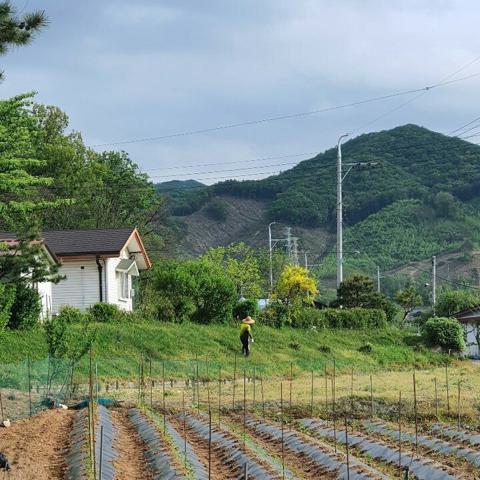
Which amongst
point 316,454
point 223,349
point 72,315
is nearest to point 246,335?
point 223,349

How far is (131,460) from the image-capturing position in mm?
11438

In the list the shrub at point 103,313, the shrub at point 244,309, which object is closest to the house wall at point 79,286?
the shrub at point 103,313

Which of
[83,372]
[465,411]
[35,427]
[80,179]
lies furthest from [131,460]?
[80,179]

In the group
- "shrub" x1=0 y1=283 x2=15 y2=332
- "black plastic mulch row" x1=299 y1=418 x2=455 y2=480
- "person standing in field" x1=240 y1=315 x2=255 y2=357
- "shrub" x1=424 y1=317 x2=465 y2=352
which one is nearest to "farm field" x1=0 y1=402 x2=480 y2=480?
"black plastic mulch row" x1=299 y1=418 x2=455 y2=480

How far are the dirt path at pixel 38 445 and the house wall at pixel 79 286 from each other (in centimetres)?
1548

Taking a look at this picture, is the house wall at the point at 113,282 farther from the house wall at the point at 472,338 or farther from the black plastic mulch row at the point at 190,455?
the black plastic mulch row at the point at 190,455

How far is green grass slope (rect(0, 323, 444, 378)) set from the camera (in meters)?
22.7

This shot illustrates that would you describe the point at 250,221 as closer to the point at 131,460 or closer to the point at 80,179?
the point at 80,179

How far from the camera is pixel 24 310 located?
23875 millimetres

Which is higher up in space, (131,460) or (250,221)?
(250,221)

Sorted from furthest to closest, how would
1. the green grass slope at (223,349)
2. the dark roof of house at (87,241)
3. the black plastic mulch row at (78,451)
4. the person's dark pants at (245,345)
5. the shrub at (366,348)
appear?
the shrub at (366,348) → the dark roof of house at (87,241) → the person's dark pants at (245,345) → the green grass slope at (223,349) → the black plastic mulch row at (78,451)

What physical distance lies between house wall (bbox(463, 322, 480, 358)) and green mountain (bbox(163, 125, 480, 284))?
43.5m

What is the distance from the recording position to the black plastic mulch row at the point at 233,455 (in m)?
10.2

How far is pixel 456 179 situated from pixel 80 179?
65447mm
